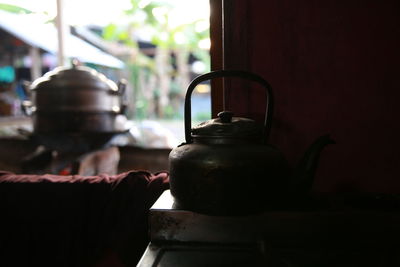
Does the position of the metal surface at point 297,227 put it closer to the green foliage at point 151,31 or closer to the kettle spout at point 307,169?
the kettle spout at point 307,169

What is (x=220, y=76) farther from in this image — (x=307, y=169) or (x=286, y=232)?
(x=286, y=232)

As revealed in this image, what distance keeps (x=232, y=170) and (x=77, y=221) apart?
91 cm

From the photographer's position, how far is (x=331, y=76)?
1460mm

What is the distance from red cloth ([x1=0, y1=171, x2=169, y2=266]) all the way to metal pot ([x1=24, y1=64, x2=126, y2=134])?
102cm

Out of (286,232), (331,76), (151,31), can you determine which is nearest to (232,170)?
(286,232)

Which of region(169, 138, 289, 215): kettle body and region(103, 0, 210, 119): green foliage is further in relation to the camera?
region(103, 0, 210, 119): green foliage

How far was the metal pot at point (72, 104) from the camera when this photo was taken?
2.51m

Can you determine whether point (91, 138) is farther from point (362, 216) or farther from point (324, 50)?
point (362, 216)

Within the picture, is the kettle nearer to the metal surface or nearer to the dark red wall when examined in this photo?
the metal surface

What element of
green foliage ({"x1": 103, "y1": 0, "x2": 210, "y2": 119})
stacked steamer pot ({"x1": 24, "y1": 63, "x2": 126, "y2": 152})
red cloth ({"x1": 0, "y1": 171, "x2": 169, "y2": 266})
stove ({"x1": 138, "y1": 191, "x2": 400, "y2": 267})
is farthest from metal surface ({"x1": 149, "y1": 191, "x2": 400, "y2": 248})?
green foliage ({"x1": 103, "y1": 0, "x2": 210, "y2": 119})

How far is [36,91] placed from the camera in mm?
2588

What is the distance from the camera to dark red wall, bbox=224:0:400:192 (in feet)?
4.66

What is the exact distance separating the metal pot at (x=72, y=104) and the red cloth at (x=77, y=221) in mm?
1023

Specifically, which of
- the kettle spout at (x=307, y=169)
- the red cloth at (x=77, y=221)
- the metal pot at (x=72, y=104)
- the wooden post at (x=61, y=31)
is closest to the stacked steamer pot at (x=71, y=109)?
the metal pot at (x=72, y=104)
